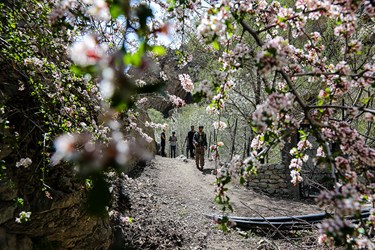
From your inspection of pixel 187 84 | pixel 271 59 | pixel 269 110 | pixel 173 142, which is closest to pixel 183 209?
pixel 187 84

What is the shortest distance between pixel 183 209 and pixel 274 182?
3018 mm

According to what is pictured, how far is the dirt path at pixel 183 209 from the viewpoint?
5.36 m

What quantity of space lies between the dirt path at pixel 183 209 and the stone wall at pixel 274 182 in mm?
367

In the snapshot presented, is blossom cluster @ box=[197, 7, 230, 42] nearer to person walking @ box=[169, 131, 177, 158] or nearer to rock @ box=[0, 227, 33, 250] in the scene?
rock @ box=[0, 227, 33, 250]

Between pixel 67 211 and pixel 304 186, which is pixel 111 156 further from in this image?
pixel 304 186

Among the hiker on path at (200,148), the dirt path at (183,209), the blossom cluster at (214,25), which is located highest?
the blossom cluster at (214,25)

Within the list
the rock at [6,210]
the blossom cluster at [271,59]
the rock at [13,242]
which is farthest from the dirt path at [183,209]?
the blossom cluster at [271,59]

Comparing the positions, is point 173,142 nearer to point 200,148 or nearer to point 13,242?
point 200,148

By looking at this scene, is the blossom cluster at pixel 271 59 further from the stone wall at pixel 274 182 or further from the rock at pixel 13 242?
the stone wall at pixel 274 182

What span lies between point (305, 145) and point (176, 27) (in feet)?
4.05

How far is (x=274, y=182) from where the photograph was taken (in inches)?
337

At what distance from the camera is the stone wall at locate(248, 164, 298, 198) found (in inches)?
328

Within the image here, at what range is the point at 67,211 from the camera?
3.38m

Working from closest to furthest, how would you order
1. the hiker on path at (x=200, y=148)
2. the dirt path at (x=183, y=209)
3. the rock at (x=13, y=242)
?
the rock at (x=13, y=242), the dirt path at (x=183, y=209), the hiker on path at (x=200, y=148)
